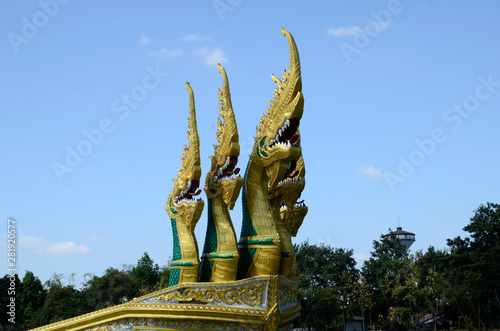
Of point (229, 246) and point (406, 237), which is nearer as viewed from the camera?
point (229, 246)

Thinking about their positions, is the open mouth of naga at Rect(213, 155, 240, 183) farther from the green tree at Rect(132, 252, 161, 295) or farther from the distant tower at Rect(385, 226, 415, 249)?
the distant tower at Rect(385, 226, 415, 249)

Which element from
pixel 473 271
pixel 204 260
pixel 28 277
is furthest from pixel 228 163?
pixel 28 277

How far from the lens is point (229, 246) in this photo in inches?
404

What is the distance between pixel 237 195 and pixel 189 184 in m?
0.98

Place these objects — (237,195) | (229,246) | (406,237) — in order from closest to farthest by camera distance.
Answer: (229,246) → (237,195) → (406,237)

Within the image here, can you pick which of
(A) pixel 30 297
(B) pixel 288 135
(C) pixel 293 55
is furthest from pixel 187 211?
(A) pixel 30 297

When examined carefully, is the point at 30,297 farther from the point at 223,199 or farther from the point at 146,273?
the point at 223,199

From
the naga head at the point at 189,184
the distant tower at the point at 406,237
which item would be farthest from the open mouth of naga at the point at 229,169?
the distant tower at the point at 406,237

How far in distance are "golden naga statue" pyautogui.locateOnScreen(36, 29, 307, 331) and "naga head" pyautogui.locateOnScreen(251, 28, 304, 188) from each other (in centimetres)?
2

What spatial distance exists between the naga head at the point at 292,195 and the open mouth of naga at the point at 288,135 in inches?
31.3

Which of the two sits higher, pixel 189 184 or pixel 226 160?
pixel 226 160

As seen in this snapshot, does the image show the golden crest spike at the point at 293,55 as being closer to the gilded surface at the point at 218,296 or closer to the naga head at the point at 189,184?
the naga head at the point at 189,184

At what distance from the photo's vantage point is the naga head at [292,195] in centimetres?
1183

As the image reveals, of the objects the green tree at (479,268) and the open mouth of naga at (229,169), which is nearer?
the open mouth of naga at (229,169)
